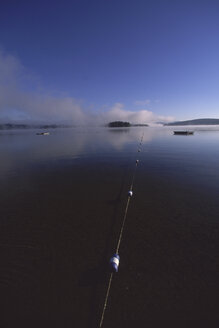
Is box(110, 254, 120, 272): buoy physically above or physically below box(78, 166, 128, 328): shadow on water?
above

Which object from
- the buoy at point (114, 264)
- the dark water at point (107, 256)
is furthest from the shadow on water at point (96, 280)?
the buoy at point (114, 264)

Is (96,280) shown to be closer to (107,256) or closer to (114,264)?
(114,264)

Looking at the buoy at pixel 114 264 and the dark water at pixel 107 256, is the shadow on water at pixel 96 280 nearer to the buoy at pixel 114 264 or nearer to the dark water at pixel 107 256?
the dark water at pixel 107 256

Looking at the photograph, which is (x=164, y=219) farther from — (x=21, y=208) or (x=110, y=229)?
(x=21, y=208)

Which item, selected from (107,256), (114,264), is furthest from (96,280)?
(107,256)

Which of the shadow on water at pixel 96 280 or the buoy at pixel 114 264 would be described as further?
the buoy at pixel 114 264

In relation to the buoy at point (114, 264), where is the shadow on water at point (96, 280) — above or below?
below

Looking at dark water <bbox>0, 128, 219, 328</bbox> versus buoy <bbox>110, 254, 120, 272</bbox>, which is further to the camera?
buoy <bbox>110, 254, 120, 272</bbox>

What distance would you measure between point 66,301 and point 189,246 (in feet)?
17.1

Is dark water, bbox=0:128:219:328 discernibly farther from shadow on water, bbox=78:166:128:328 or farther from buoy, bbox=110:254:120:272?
buoy, bbox=110:254:120:272

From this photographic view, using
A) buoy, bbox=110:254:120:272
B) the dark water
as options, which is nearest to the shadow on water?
the dark water

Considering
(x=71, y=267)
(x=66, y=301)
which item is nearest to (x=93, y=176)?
(x=71, y=267)

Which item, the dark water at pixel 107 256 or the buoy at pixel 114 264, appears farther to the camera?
the buoy at pixel 114 264

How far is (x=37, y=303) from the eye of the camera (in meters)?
4.39
